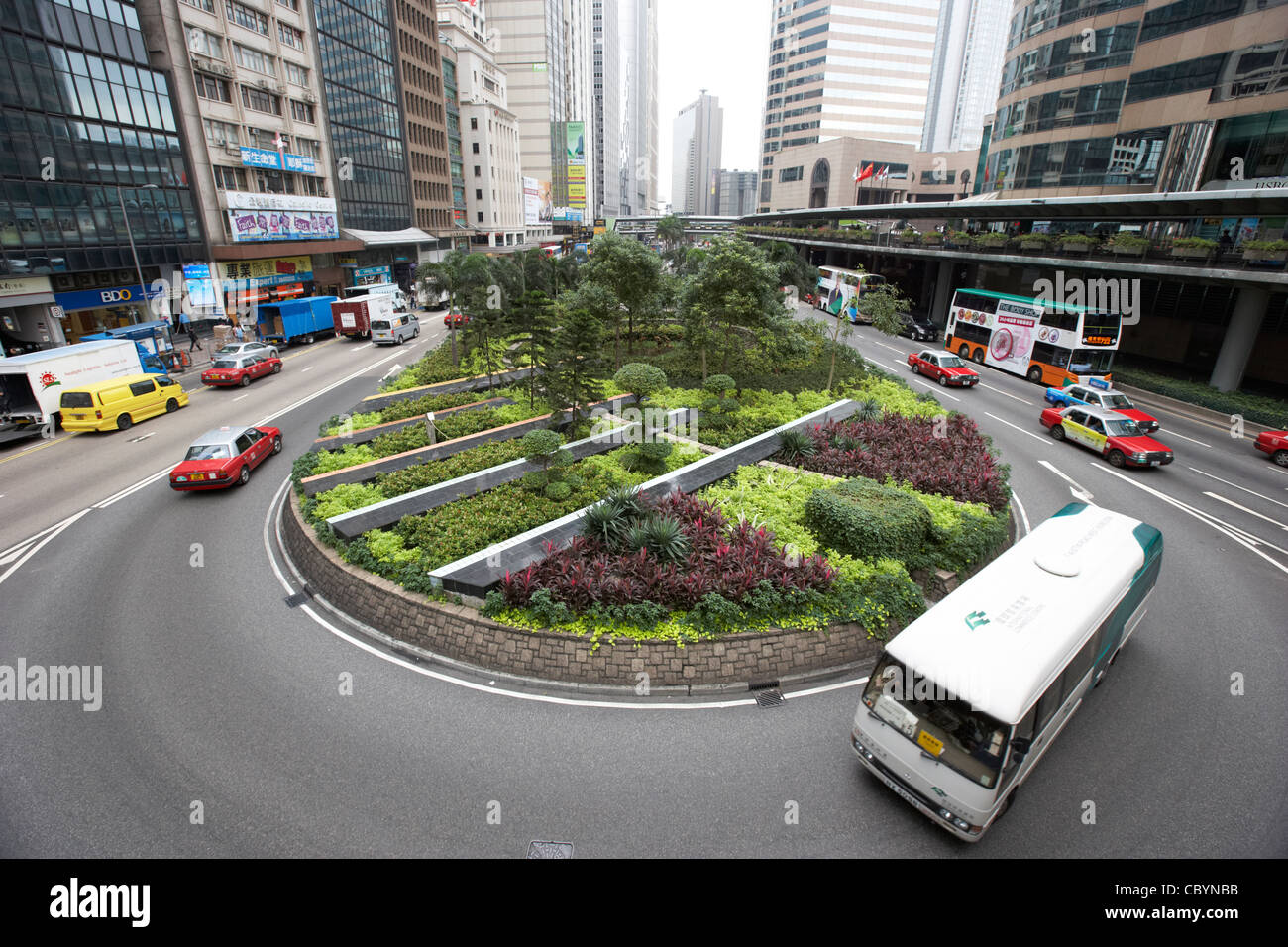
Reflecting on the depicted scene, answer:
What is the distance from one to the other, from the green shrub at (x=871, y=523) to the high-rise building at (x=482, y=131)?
91547 mm

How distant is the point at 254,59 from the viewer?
1806 inches

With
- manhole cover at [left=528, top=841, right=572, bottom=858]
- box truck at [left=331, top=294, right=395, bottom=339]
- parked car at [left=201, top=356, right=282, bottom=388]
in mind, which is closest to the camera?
manhole cover at [left=528, top=841, right=572, bottom=858]

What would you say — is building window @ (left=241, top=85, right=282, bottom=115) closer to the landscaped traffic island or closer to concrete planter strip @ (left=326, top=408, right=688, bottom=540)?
the landscaped traffic island

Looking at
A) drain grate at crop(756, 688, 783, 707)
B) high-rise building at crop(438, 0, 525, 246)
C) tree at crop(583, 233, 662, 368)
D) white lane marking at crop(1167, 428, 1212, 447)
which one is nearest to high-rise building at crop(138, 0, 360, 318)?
tree at crop(583, 233, 662, 368)

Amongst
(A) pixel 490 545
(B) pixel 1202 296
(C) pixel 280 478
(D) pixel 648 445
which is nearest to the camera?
(A) pixel 490 545

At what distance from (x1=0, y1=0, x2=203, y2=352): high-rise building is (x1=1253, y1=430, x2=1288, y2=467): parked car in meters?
57.8

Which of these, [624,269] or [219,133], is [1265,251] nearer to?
[624,269]

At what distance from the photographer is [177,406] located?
1041 inches

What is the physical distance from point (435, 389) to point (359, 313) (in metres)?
23.1

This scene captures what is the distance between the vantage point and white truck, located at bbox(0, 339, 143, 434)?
72.4 feet

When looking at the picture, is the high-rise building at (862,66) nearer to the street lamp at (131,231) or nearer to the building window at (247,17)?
the building window at (247,17)
